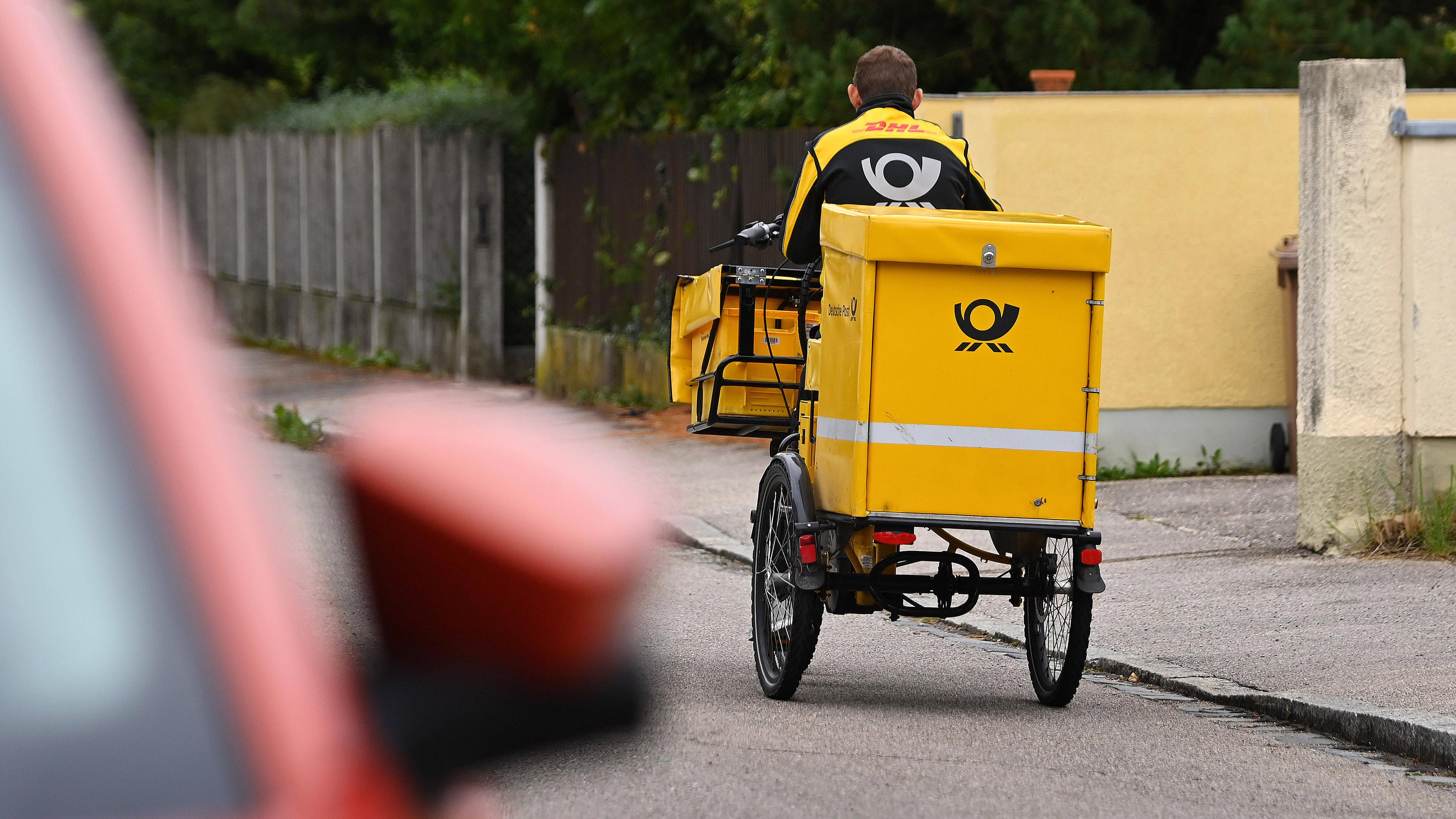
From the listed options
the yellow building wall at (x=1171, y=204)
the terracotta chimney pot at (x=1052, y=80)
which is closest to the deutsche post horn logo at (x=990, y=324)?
the yellow building wall at (x=1171, y=204)

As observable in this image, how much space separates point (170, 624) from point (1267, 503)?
10366 mm

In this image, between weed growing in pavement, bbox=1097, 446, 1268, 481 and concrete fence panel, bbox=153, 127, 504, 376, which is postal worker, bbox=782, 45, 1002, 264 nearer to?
weed growing in pavement, bbox=1097, 446, 1268, 481

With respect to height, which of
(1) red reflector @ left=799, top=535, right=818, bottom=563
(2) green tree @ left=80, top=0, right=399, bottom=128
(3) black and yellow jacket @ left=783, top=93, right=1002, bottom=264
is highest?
(2) green tree @ left=80, top=0, right=399, bottom=128

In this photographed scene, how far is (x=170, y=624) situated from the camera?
0.94 meters

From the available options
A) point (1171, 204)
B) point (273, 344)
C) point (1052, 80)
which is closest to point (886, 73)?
point (1171, 204)

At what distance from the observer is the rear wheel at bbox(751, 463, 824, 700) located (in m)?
6.16

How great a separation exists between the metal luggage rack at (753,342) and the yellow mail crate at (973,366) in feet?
2.98

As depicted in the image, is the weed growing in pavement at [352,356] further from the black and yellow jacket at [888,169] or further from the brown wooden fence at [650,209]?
the black and yellow jacket at [888,169]

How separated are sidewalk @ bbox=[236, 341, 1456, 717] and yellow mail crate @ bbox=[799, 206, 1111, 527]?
2.49ft

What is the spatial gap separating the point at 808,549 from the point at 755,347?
1.12 meters

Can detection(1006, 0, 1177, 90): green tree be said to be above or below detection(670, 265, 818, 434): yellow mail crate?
above

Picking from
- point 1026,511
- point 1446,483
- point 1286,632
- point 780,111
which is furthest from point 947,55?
point 1026,511

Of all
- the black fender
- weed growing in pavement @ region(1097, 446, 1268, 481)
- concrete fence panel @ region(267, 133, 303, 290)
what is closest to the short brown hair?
the black fender

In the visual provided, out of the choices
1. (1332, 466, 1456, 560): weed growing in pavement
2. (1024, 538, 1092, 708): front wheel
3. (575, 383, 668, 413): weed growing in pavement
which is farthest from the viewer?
(575, 383, 668, 413): weed growing in pavement
